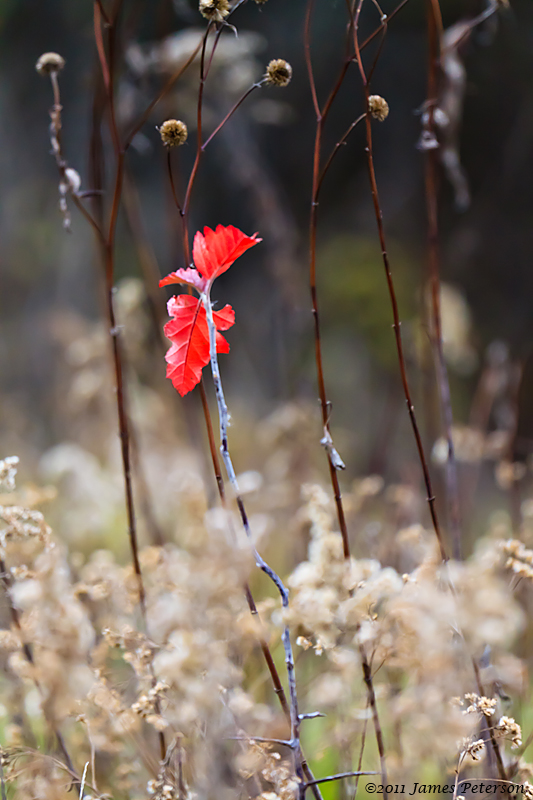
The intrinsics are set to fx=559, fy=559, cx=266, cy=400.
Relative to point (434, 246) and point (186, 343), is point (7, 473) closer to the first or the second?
point (186, 343)

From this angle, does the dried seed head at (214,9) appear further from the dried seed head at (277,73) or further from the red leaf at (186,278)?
the red leaf at (186,278)

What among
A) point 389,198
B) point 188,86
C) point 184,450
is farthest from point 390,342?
point 188,86

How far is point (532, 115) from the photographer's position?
6.33 ft

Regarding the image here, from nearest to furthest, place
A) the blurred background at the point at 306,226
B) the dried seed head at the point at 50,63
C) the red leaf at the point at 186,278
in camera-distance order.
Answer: the red leaf at the point at 186,278 → the dried seed head at the point at 50,63 → the blurred background at the point at 306,226

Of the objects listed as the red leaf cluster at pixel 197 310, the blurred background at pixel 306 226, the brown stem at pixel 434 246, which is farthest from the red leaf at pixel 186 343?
the blurred background at pixel 306 226

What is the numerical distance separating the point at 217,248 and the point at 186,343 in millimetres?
70

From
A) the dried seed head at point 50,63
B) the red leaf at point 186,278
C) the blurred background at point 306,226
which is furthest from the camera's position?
the blurred background at point 306,226

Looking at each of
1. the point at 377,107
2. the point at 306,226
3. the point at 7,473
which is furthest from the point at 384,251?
the point at 306,226

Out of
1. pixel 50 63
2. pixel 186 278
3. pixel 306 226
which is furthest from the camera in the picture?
pixel 306 226

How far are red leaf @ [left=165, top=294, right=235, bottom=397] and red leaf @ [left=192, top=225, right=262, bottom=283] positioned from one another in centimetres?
3

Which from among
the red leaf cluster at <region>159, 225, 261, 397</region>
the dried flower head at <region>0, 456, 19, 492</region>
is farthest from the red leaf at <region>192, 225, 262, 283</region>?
the dried flower head at <region>0, 456, 19, 492</region>

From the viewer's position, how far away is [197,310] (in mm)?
399

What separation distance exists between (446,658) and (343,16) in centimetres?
258

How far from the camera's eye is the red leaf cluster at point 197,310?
37cm
